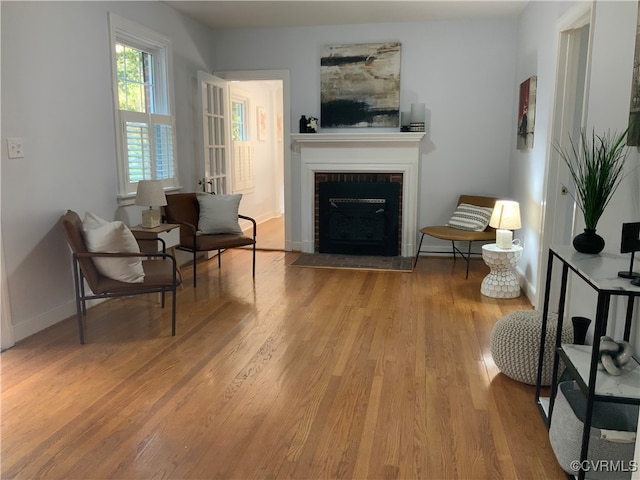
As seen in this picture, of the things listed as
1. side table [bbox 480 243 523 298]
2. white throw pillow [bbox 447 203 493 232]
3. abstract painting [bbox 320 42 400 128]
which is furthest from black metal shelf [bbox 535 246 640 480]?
abstract painting [bbox 320 42 400 128]

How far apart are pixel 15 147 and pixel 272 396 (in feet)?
7.32

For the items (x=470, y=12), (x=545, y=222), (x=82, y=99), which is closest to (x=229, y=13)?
(x=82, y=99)

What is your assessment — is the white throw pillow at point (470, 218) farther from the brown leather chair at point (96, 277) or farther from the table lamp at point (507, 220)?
the brown leather chair at point (96, 277)

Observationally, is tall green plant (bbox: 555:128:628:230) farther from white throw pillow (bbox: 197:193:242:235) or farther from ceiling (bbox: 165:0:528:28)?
white throw pillow (bbox: 197:193:242:235)

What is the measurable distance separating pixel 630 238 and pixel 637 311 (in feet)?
1.35

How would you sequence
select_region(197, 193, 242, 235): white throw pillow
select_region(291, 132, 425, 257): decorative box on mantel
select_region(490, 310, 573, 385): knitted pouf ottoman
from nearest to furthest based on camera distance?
select_region(490, 310, 573, 385): knitted pouf ottoman, select_region(197, 193, 242, 235): white throw pillow, select_region(291, 132, 425, 257): decorative box on mantel

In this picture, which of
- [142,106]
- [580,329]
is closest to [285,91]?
[142,106]

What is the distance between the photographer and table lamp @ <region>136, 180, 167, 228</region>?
4105mm

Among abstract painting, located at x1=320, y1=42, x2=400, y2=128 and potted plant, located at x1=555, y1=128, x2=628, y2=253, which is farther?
abstract painting, located at x1=320, y1=42, x2=400, y2=128

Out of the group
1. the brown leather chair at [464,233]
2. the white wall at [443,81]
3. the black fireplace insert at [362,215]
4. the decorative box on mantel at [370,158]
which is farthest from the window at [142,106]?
the brown leather chair at [464,233]

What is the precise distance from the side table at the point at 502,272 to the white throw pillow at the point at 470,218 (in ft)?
2.93

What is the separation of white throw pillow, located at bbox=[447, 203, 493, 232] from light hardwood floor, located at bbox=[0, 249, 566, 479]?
1.21m

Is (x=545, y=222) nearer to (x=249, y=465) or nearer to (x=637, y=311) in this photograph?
(x=637, y=311)

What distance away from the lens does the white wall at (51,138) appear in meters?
3.20
